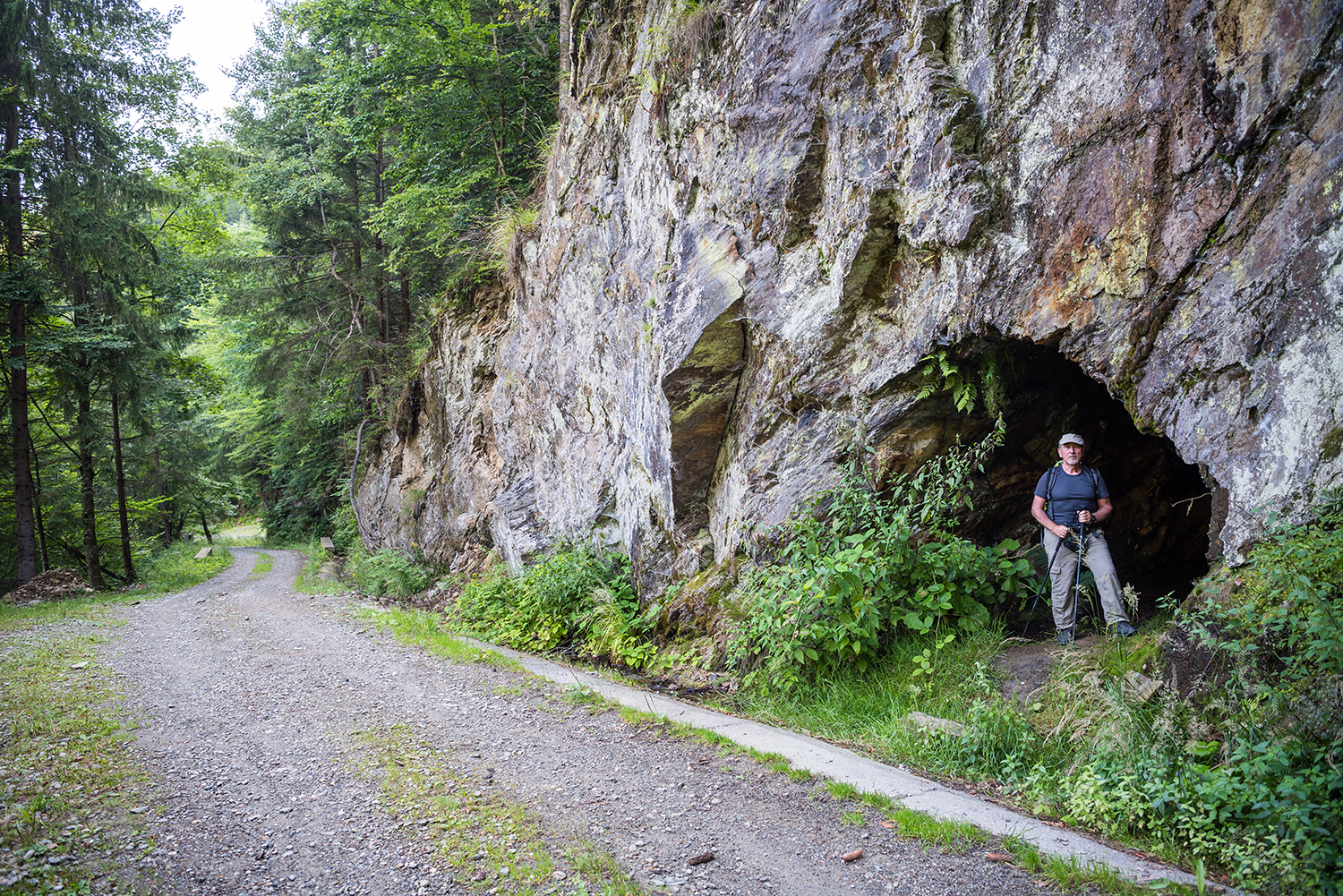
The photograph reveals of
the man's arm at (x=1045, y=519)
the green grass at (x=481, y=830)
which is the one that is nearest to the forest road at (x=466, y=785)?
the green grass at (x=481, y=830)

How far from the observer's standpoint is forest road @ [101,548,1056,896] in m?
3.36

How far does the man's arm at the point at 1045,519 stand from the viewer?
5.27 metres

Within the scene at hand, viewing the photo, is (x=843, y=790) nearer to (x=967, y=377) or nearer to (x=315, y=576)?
(x=967, y=377)

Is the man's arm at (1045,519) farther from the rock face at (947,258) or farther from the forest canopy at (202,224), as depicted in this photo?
the forest canopy at (202,224)

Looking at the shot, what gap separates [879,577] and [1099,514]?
1813mm

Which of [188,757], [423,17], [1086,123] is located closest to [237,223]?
[423,17]

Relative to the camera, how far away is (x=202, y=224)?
1895 cm

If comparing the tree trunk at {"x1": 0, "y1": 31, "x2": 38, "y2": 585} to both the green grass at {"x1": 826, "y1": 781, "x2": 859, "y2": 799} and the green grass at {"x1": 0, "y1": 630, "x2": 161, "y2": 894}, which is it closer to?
the green grass at {"x1": 0, "y1": 630, "x2": 161, "y2": 894}

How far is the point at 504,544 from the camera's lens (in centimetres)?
1204

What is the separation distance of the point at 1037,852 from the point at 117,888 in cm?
461

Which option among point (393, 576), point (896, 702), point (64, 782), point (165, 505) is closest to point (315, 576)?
point (393, 576)

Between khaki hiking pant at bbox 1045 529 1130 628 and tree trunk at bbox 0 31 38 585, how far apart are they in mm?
19184

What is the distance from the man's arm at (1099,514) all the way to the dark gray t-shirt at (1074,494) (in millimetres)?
30

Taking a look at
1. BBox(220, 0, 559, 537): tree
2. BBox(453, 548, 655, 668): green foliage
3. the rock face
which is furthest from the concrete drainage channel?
BBox(220, 0, 559, 537): tree
